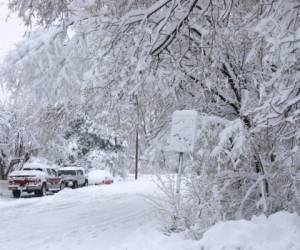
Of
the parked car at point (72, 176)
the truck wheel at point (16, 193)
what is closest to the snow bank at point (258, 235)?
the truck wheel at point (16, 193)

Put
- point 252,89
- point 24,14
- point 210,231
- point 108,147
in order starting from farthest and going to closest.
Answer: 1. point 108,147
2. point 252,89
3. point 24,14
4. point 210,231

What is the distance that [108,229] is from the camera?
1418cm

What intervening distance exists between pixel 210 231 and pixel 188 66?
4705mm

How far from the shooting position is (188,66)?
11828 millimetres

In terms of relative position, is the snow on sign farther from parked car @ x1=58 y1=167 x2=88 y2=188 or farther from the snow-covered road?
parked car @ x1=58 y1=167 x2=88 y2=188

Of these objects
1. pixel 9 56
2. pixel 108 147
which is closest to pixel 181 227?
pixel 9 56

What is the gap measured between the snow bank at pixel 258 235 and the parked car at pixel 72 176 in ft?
94.4

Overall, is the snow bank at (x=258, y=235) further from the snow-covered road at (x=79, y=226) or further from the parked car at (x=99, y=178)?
the parked car at (x=99, y=178)

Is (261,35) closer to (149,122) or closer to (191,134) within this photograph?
(191,134)

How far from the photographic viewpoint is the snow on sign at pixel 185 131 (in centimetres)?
1012

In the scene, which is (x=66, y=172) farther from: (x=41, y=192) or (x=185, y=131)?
(x=185, y=131)

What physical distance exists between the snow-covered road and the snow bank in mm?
404

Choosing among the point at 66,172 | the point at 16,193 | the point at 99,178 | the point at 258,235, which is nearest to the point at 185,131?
the point at 258,235

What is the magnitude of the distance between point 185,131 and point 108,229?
5.04m
